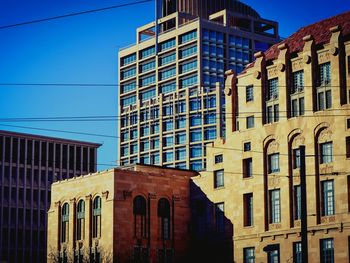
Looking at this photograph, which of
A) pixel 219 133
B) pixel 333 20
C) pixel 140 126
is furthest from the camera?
pixel 140 126

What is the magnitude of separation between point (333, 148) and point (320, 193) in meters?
4.18

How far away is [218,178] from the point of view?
3684 inches

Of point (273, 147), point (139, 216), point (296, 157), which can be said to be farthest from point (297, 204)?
point (139, 216)

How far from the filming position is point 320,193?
80.8m

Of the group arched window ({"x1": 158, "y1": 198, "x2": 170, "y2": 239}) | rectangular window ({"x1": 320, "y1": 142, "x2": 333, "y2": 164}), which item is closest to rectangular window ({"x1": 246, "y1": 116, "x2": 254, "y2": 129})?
rectangular window ({"x1": 320, "y1": 142, "x2": 333, "y2": 164})

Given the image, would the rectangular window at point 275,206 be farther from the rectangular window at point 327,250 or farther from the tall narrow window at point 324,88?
the tall narrow window at point 324,88

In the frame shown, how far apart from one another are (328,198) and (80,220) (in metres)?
29.5

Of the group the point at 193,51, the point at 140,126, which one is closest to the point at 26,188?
the point at 140,126

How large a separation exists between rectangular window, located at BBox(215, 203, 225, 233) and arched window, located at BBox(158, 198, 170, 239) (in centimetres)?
563

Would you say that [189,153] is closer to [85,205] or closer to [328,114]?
[85,205]

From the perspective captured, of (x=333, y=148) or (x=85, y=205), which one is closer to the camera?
(x=333, y=148)

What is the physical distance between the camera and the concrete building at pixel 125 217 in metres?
92.1

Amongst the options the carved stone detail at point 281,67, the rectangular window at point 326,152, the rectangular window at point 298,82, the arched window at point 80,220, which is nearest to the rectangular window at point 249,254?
the rectangular window at point 326,152

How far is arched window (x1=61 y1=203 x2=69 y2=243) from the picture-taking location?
327 feet
